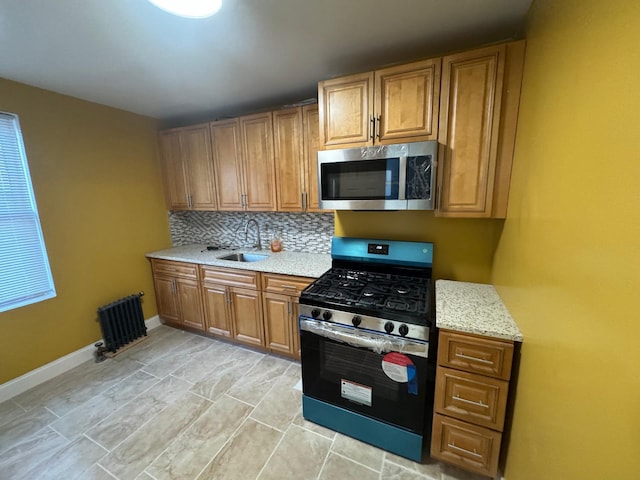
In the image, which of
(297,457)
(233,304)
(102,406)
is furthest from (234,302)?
(297,457)

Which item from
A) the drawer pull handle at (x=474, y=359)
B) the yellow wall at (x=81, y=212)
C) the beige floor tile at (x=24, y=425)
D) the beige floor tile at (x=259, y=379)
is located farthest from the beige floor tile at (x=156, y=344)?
the drawer pull handle at (x=474, y=359)

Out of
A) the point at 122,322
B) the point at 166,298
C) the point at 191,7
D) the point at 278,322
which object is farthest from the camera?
the point at 166,298

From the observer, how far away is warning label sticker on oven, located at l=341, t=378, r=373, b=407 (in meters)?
1.54

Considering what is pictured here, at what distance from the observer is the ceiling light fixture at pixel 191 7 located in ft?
3.67

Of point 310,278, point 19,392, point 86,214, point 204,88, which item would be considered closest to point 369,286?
point 310,278

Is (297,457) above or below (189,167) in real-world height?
below

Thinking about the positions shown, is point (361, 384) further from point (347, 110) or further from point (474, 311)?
point (347, 110)

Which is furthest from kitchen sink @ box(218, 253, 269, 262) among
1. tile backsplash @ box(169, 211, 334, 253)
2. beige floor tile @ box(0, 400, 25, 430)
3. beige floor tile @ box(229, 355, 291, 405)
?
beige floor tile @ box(0, 400, 25, 430)

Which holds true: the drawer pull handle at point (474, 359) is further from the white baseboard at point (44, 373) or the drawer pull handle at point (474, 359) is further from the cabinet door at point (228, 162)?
the white baseboard at point (44, 373)

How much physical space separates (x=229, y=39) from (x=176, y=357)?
274 centimetres

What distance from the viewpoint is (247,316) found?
2477mm

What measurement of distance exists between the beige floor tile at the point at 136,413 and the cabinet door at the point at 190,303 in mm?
654

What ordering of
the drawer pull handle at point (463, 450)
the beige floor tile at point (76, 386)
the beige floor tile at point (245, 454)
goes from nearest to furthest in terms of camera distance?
the drawer pull handle at point (463, 450)
the beige floor tile at point (245, 454)
the beige floor tile at point (76, 386)

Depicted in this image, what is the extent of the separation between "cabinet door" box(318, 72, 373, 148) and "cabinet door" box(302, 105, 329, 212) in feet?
1.12
